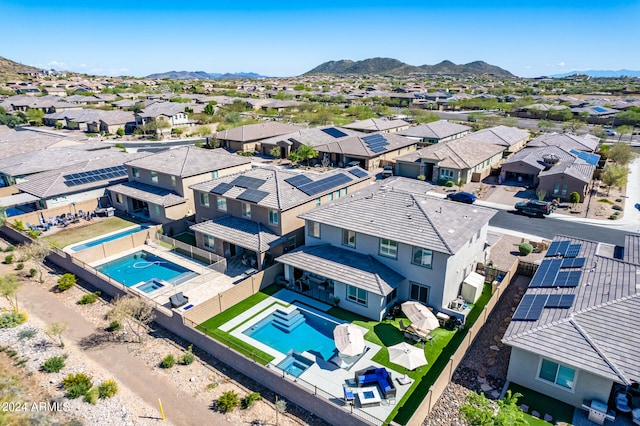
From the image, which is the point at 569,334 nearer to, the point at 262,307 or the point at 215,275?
the point at 262,307

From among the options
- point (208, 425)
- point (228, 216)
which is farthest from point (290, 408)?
point (228, 216)

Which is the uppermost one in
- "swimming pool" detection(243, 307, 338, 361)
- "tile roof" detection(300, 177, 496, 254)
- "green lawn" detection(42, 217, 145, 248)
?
"tile roof" detection(300, 177, 496, 254)

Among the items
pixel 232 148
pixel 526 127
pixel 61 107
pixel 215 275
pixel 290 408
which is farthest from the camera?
pixel 61 107

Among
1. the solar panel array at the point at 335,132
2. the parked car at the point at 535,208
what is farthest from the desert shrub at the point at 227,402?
the solar panel array at the point at 335,132

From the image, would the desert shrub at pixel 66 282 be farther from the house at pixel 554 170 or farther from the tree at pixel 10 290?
the house at pixel 554 170

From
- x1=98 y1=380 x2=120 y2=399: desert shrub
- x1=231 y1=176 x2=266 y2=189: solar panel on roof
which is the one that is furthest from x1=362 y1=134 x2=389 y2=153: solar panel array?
x1=98 y1=380 x2=120 y2=399: desert shrub

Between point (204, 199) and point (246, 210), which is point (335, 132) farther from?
point (246, 210)

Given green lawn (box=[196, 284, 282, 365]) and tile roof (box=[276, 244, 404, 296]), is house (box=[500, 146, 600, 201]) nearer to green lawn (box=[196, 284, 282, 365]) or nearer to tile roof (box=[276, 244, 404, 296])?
tile roof (box=[276, 244, 404, 296])
